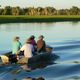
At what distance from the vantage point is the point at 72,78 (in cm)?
2045

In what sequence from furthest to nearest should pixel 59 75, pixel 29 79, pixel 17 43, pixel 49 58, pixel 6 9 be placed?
pixel 6 9 < pixel 49 58 < pixel 17 43 < pixel 59 75 < pixel 29 79

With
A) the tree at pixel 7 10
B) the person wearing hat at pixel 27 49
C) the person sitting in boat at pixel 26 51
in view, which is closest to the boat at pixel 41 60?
the person sitting in boat at pixel 26 51

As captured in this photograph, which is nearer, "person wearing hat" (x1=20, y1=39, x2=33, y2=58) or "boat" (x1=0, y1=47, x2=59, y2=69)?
"person wearing hat" (x1=20, y1=39, x2=33, y2=58)

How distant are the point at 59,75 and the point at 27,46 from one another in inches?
135

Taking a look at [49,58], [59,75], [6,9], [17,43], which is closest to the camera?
[59,75]

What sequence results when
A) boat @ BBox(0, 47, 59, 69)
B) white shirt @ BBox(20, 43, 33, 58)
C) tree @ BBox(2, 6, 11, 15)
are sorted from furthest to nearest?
tree @ BBox(2, 6, 11, 15), boat @ BBox(0, 47, 59, 69), white shirt @ BBox(20, 43, 33, 58)

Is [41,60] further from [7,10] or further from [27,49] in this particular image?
[7,10]

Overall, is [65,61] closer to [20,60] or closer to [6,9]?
[20,60]

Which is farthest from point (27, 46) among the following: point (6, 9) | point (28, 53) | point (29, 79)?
point (6, 9)

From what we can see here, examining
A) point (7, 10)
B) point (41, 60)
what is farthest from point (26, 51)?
point (7, 10)

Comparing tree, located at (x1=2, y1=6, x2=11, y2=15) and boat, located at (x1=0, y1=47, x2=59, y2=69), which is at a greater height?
boat, located at (x1=0, y1=47, x2=59, y2=69)

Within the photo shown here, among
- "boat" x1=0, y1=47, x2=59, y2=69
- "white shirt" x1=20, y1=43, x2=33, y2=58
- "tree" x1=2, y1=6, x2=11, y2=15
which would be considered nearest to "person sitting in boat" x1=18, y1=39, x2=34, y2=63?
"white shirt" x1=20, y1=43, x2=33, y2=58

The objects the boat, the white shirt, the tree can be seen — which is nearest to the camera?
the white shirt

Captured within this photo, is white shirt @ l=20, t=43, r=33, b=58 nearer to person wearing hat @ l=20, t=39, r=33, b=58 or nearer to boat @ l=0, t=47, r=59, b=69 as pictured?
person wearing hat @ l=20, t=39, r=33, b=58
